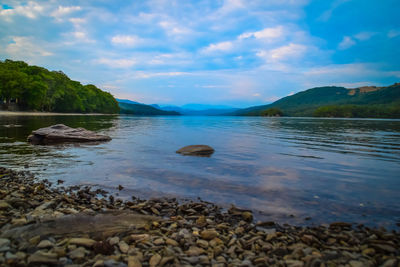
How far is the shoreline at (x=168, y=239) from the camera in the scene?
475 cm

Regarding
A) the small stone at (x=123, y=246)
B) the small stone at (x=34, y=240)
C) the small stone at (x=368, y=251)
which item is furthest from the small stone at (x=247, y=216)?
the small stone at (x=34, y=240)

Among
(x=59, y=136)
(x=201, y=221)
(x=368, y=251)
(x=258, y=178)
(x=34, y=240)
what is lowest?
(x=258, y=178)

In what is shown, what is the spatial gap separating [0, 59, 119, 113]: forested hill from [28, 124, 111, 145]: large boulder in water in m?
77.8

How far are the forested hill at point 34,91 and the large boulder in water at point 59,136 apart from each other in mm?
77777

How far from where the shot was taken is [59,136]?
955 inches

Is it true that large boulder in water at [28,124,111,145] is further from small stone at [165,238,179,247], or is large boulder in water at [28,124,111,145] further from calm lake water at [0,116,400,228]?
small stone at [165,238,179,247]

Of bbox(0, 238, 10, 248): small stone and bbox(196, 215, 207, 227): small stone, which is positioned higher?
bbox(0, 238, 10, 248): small stone

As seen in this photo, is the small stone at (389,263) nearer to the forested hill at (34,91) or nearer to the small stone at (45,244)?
the small stone at (45,244)

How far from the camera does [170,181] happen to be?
11.9 m

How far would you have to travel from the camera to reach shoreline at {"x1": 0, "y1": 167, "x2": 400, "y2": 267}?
4.75 m

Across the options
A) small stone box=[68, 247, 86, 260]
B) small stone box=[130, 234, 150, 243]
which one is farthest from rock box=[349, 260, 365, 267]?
small stone box=[68, 247, 86, 260]

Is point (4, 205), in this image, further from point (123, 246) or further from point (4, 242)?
point (123, 246)

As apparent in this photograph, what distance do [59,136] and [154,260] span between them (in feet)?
79.9

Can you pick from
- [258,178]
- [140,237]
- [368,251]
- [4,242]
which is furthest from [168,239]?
[258,178]
